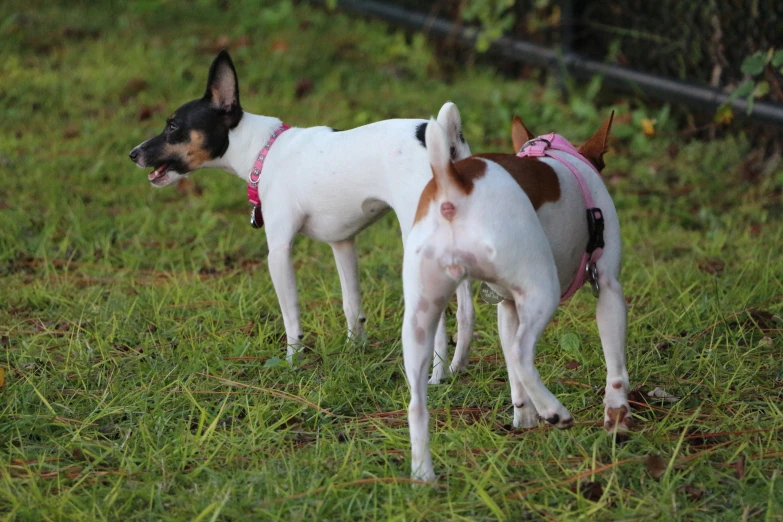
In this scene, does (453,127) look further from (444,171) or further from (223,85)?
(223,85)

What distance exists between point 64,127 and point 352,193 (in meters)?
3.95

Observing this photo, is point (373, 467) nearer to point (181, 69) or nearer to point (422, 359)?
point (422, 359)

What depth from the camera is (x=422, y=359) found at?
257 cm

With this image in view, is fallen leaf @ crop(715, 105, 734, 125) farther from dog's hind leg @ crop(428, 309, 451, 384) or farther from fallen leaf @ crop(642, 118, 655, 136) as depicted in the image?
dog's hind leg @ crop(428, 309, 451, 384)

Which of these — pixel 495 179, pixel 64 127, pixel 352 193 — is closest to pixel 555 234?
pixel 495 179

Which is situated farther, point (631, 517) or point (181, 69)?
point (181, 69)

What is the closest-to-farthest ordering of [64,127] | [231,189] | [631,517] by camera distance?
[631,517]
[231,189]
[64,127]

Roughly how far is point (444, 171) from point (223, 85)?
1.78 meters

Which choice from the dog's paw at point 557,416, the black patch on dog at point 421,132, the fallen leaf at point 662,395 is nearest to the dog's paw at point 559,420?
the dog's paw at point 557,416

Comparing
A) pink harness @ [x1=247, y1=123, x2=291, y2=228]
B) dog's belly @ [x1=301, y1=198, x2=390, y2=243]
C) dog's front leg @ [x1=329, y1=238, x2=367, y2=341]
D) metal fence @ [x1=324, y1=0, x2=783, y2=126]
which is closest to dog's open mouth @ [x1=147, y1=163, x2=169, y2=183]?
pink harness @ [x1=247, y1=123, x2=291, y2=228]

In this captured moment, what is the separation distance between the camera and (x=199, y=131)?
401 cm

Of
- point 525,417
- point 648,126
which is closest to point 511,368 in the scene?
point 525,417

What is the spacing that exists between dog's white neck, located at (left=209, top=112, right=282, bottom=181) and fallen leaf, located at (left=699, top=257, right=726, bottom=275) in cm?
208

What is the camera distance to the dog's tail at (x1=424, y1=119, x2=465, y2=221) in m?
2.46
